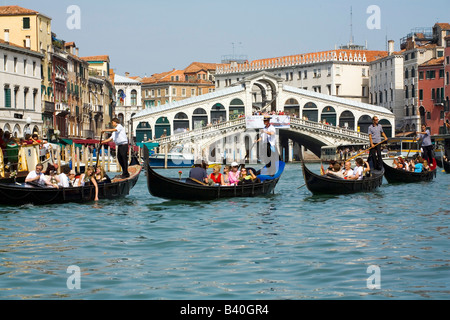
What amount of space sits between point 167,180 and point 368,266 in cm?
646

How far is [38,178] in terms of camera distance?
1431 centimetres

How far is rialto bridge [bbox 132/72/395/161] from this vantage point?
49719 millimetres

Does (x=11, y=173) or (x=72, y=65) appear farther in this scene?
(x=72, y=65)

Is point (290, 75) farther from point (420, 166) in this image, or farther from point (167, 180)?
point (167, 180)

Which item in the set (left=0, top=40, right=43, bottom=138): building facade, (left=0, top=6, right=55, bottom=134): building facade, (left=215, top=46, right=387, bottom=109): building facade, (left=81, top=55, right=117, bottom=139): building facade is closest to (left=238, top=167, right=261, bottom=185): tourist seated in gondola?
(left=0, top=40, right=43, bottom=138): building facade

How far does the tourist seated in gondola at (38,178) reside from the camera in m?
14.1

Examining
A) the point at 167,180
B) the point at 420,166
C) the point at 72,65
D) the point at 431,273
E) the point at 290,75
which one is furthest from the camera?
the point at 290,75

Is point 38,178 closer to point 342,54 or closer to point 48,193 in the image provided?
point 48,193

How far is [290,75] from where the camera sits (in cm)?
6981

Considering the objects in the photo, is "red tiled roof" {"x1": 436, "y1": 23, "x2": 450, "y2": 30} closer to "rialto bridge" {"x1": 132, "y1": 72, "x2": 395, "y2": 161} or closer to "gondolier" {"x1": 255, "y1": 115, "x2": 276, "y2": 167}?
"rialto bridge" {"x1": 132, "y1": 72, "x2": 395, "y2": 161}

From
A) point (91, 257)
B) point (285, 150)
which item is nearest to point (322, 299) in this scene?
point (91, 257)

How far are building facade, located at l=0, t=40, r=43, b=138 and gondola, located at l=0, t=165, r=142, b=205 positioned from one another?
18.0 meters

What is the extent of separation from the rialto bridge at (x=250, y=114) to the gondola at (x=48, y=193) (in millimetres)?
33590

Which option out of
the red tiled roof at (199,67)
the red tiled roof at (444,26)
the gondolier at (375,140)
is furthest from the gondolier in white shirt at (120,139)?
the red tiled roof at (199,67)
